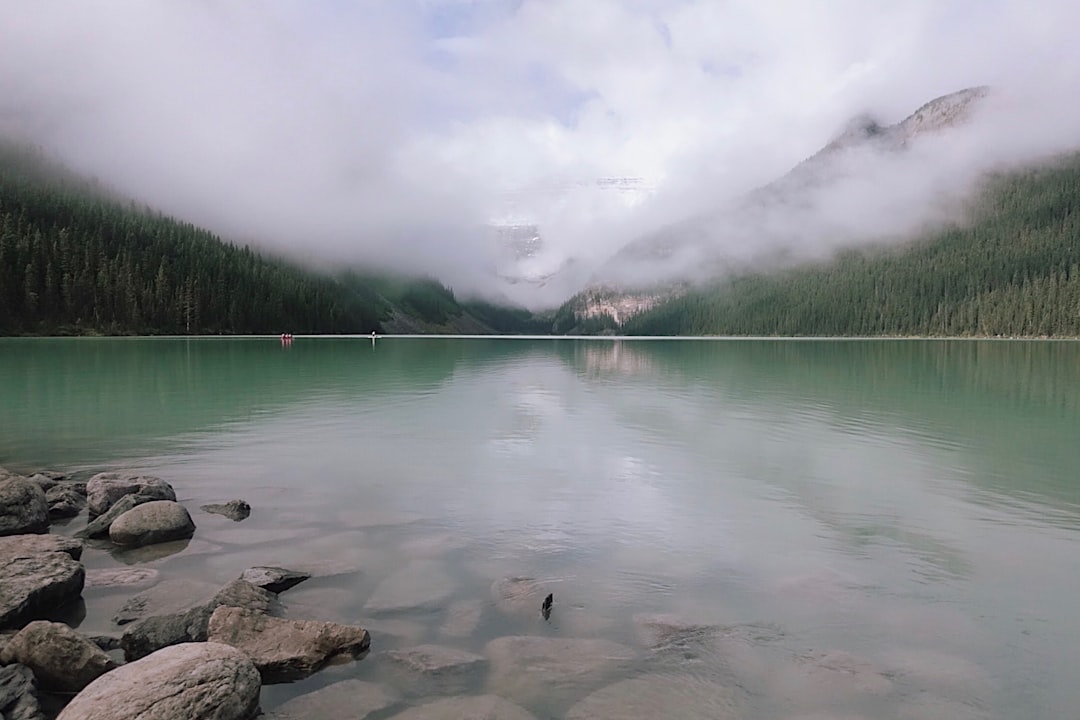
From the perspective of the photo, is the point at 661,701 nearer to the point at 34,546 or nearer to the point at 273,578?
the point at 273,578

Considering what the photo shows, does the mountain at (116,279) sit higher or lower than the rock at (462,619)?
higher

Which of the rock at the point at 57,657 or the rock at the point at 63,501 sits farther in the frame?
the rock at the point at 63,501

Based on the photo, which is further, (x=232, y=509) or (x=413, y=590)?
(x=232, y=509)

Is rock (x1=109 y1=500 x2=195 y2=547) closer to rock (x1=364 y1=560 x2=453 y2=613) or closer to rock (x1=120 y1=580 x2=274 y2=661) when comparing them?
rock (x1=120 y1=580 x2=274 y2=661)

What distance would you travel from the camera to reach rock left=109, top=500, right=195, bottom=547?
44.3 feet

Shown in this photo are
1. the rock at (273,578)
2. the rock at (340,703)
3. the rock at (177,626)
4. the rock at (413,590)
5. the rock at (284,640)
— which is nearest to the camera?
the rock at (340,703)

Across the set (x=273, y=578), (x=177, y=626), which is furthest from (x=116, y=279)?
(x=177, y=626)

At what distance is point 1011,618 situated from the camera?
10.8 meters

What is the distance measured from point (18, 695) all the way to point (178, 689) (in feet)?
7.24

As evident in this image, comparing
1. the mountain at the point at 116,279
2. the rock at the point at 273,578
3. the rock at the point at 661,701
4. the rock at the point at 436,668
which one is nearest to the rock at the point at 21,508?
the rock at the point at 273,578

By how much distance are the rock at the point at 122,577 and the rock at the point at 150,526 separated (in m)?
1.57

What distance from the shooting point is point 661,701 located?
8195mm

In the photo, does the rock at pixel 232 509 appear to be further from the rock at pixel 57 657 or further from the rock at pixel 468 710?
the rock at pixel 468 710

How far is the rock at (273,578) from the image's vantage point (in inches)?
440
